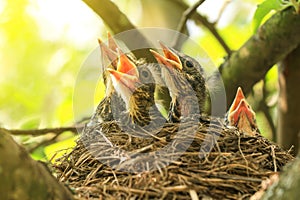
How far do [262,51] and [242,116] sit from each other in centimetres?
49

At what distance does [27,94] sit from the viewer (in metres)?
5.72

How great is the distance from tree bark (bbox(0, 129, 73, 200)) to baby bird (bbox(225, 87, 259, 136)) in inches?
64.3

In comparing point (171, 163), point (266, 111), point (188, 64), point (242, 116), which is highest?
point (188, 64)

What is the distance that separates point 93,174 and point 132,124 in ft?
1.97

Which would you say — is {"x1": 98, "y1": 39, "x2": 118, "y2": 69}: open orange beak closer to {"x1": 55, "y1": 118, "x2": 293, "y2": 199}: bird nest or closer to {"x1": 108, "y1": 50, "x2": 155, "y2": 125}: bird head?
{"x1": 108, "y1": 50, "x2": 155, "y2": 125}: bird head

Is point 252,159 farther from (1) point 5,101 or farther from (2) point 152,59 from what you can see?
(1) point 5,101

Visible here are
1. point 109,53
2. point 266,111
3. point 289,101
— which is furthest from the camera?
point 266,111

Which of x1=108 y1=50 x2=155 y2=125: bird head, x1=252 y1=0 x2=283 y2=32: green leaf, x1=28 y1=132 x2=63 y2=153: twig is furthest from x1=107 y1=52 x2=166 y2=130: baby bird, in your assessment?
x1=252 y1=0 x2=283 y2=32: green leaf

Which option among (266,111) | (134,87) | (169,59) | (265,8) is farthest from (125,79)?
(266,111)

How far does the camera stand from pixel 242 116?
3.17 meters

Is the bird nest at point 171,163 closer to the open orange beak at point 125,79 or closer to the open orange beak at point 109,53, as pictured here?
the open orange beak at point 125,79

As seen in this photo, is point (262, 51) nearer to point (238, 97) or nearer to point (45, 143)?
point (238, 97)

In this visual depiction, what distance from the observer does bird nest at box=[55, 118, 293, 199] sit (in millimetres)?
2143

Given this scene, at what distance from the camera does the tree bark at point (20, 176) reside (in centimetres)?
159
